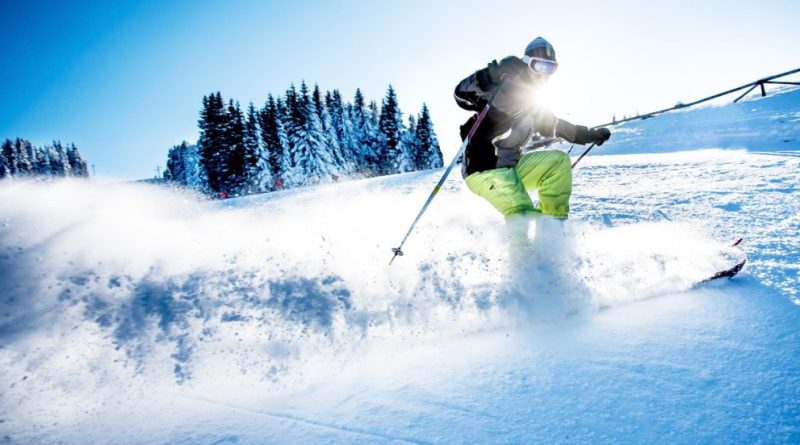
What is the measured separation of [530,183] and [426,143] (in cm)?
4664

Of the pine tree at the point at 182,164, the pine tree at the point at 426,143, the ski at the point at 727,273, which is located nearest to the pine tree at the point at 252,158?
the pine tree at the point at 426,143

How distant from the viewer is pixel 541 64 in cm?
374

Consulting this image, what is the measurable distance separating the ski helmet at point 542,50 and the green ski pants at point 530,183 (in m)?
0.98

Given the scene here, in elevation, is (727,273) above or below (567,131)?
below

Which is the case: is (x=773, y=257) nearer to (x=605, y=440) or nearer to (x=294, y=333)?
(x=605, y=440)

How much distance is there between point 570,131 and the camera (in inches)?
169

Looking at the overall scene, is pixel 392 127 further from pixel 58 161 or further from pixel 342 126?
pixel 58 161

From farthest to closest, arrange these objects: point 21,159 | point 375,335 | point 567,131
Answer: point 21,159, point 567,131, point 375,335

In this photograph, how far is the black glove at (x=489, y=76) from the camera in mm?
3715

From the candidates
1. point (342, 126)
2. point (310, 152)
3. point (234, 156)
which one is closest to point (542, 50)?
point (310, 152)

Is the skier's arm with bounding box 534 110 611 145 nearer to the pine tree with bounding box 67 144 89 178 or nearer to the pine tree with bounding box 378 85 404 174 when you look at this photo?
the pine tree with bounding box 378 85 404 174

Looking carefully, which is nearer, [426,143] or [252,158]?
[252,158]

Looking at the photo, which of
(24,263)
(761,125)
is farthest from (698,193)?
(761,125)

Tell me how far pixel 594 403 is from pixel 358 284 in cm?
171
